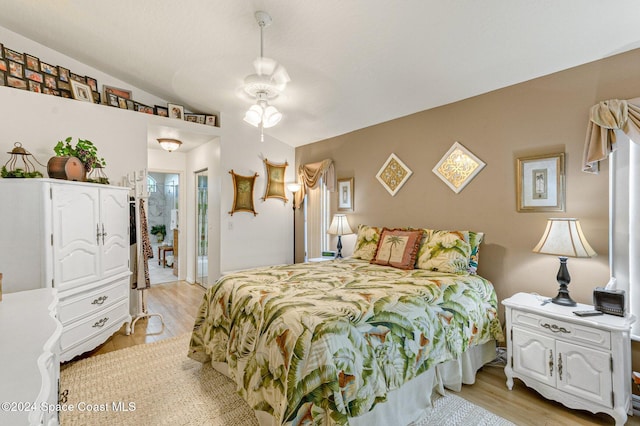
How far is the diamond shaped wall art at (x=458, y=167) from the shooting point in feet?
10.1

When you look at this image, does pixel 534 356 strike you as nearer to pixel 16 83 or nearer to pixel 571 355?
pixel 571 355

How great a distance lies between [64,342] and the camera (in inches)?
99.0

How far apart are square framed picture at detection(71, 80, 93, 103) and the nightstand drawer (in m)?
4.99

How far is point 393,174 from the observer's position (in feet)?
12.6

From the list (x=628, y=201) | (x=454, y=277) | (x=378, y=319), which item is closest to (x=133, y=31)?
(x=378, y=319)

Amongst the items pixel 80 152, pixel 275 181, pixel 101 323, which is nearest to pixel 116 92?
pixel 80 152

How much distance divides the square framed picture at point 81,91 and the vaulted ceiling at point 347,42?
308 millimetres

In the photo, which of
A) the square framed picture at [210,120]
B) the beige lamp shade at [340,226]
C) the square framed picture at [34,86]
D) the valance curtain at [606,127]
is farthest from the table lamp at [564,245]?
the square framed picture at [34,86]

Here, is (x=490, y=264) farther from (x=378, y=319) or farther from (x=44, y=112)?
(x=44, y=112)

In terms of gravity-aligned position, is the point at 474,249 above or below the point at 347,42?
below

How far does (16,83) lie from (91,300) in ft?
7.79

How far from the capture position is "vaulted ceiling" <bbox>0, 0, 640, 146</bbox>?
210 cm

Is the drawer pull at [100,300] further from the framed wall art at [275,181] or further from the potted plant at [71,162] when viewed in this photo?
the framed wall art at [275,181]

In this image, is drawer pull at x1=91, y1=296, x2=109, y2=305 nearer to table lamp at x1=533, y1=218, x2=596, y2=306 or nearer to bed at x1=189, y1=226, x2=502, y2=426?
bed at x1=189, y1=226, x2=502, y2=426
